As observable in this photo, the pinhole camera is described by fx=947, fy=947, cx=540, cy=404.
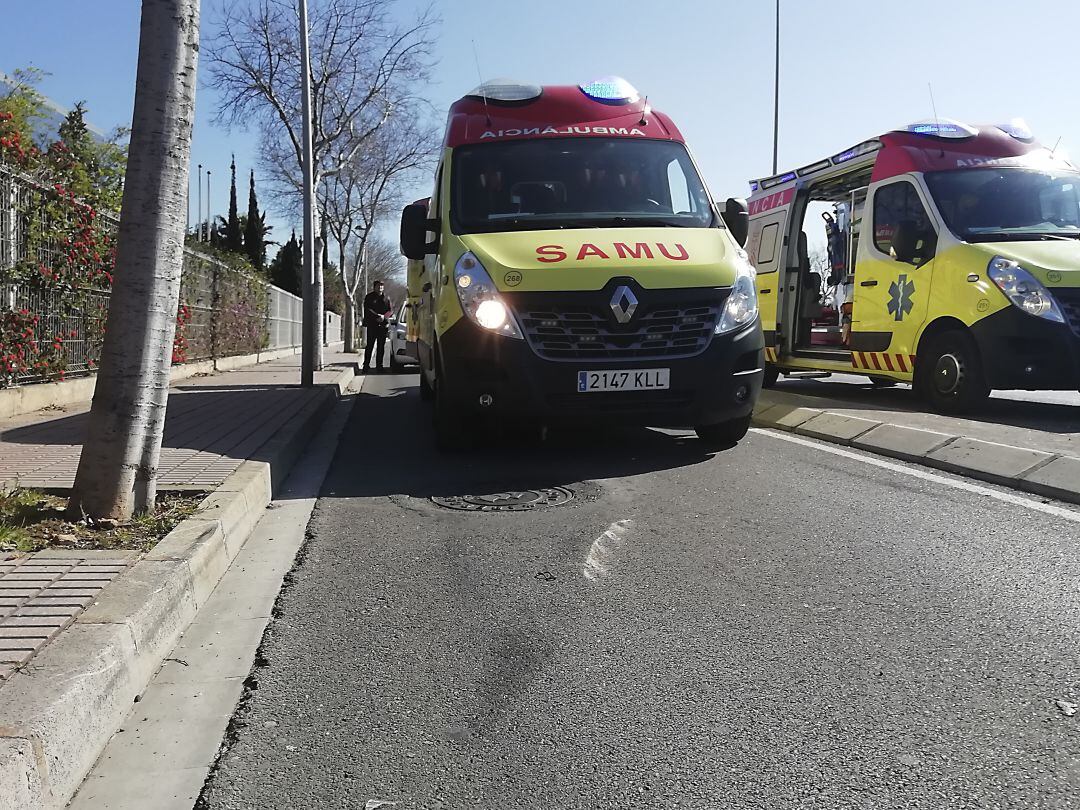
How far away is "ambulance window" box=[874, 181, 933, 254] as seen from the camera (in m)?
9.42

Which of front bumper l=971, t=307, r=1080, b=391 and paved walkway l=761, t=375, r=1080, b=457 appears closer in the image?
paved walkway l=761, t=375, r=1080, b=457

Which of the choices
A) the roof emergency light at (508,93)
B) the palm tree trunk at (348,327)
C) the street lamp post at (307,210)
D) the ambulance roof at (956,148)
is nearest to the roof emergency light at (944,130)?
the ambulance roof at (956,148)

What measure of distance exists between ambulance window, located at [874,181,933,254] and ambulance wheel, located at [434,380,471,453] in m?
5.29

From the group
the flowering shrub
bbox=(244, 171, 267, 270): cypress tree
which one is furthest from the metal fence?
bbox=(244, 171, 267, 270): cypress tree

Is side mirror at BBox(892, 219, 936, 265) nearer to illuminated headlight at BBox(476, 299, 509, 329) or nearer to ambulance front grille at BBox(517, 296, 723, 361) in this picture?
ambulance front grille at BBox(517, 296, 723, 361)

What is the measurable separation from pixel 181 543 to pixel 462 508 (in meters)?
1.76

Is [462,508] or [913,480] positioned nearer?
[462,508]

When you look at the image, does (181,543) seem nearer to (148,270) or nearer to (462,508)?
(148,270)

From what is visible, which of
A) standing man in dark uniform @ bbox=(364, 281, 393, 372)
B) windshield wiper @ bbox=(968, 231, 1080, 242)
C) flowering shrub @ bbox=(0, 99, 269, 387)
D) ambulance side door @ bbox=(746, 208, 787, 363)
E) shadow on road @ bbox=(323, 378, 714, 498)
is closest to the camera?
shadow on road @ bbox=(323, 378, 714, 498)

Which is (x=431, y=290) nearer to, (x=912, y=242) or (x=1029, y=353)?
(x=912, y=242)

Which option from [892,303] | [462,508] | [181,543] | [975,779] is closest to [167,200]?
[181,543]

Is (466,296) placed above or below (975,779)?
above

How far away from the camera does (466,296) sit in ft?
20.4

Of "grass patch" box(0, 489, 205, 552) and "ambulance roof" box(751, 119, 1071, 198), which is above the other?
"ambulance roof" box(751, 119, 1071, 198)
